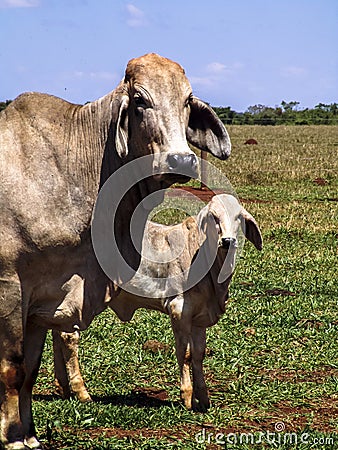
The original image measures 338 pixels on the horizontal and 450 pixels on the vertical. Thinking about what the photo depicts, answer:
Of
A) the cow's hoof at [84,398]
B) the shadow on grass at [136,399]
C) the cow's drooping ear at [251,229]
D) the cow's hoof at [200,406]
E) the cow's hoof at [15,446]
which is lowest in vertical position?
the cow's hoof at [200,406]

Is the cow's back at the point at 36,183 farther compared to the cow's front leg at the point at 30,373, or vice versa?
the cow's front leg at the point at 30,373

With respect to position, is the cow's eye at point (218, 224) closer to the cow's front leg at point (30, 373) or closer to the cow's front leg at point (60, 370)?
the cow's front leg at point (60, 370)

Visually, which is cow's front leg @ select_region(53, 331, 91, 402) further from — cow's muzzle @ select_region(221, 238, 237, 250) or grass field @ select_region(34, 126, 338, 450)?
cow's muzzle @ select_region(221, 238, 237, 250)

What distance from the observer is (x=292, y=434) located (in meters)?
5.02

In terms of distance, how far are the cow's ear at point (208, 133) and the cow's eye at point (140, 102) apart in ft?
1.35

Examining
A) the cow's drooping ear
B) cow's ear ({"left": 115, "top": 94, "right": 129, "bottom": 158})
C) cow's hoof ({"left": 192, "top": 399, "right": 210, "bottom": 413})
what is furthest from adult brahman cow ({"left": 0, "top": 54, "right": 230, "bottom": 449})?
the cow's drooping ear

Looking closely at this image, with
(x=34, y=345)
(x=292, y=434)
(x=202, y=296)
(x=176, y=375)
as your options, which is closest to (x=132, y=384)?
(x=176, y=375)

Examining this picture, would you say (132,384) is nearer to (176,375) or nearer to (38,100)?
(176,375)

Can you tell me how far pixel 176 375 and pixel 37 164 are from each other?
295 cm

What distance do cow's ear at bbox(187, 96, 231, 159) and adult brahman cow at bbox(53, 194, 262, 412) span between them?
1.67 metres

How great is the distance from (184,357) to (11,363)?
7.00 ft

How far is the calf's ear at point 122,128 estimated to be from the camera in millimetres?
3785

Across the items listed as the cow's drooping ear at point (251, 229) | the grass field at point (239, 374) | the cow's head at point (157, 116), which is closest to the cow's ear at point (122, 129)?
the cow's head at point (157, 116)

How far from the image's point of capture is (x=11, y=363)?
387 cm
